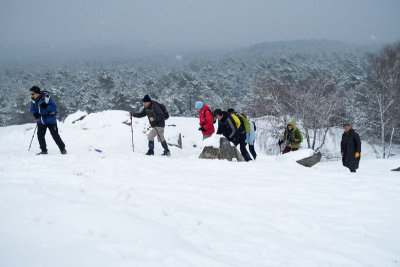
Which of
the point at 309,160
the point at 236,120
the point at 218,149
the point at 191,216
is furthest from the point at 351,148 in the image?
the point at 191,216

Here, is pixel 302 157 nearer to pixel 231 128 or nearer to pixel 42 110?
pixel 231 128

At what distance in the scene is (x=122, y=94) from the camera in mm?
48375

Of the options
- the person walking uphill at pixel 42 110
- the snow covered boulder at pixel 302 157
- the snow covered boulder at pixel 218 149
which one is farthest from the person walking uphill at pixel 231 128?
the person walking uphill at pixel 42 110

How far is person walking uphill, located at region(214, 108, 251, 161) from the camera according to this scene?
330 inches

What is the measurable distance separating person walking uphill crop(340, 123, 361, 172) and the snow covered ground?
1750 millimetres

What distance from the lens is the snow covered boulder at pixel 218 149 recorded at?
8.33 metres

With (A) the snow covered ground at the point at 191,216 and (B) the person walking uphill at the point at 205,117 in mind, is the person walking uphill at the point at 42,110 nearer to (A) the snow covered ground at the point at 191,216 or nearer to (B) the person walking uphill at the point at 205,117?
(A) the snow covered ground at the point at 191,216

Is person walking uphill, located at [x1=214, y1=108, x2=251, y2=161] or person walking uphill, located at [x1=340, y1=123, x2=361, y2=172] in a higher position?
person walking uphill, located at [x1=214, y1=108, x2=251, y2=161]

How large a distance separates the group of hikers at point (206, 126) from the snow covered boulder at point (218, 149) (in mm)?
274

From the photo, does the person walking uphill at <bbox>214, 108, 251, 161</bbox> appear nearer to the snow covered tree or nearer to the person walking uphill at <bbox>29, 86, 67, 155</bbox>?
the person walking uphill at <bbox>29, 86, 67, 155</bbox>

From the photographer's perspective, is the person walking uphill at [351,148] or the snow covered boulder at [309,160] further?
the snow covered boulder at [309,160]

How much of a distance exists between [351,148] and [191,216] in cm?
602

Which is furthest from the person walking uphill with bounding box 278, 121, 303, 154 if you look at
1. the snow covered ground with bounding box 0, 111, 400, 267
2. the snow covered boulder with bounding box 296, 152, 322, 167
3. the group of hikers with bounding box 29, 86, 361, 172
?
the snow covered ground with bounding box 0, 111, 400, 267

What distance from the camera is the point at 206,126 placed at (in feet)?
29.4
